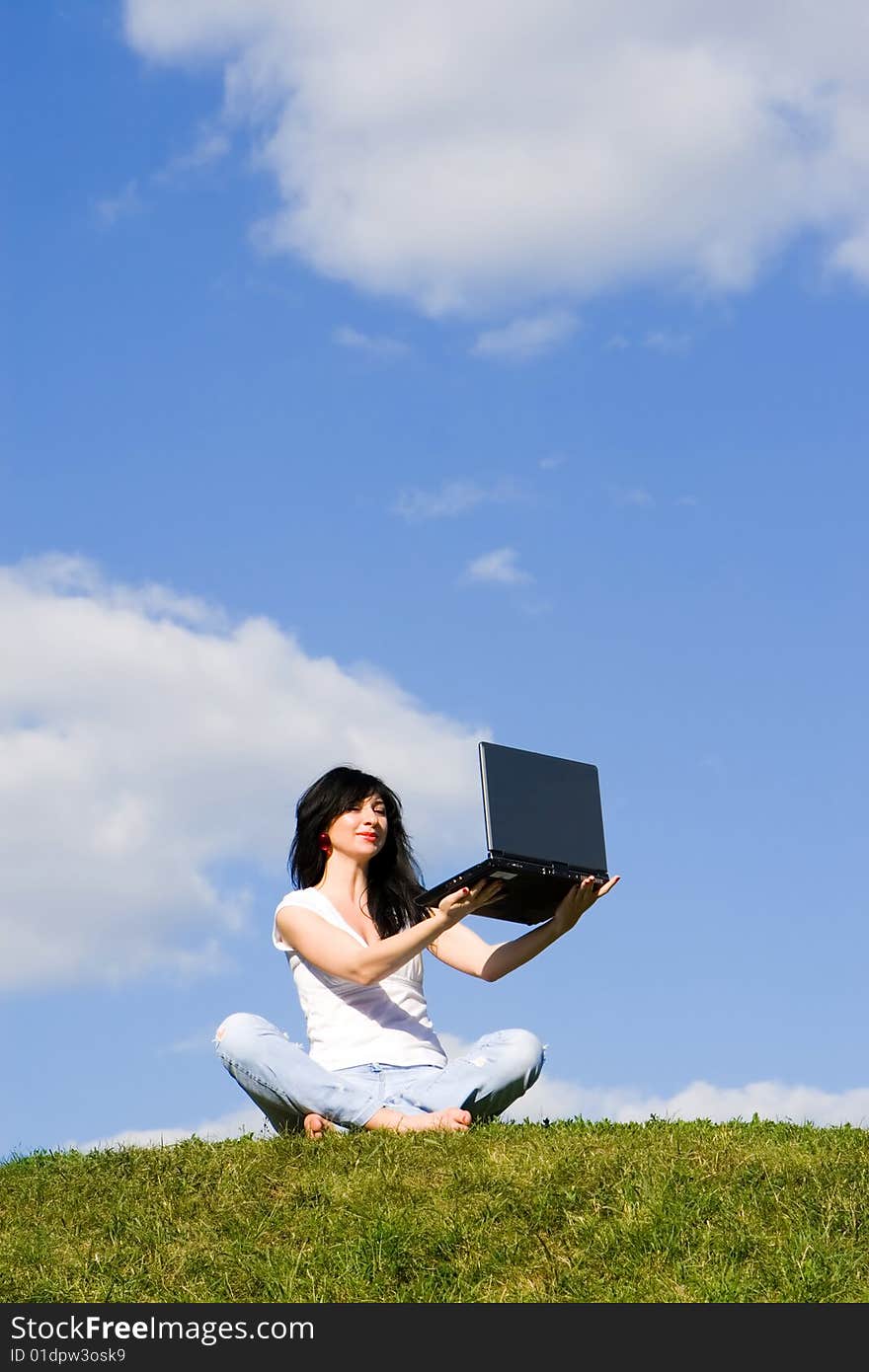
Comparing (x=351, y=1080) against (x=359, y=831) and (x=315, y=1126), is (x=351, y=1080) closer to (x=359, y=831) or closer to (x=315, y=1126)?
(x=315, y=1126)

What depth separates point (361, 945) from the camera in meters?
9.38

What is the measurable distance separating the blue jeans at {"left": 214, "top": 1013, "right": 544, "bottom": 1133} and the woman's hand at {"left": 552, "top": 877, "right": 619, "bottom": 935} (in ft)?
2.63

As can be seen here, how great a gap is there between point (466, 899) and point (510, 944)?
1.10m

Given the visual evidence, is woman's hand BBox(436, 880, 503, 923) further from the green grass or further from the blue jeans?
the green grass

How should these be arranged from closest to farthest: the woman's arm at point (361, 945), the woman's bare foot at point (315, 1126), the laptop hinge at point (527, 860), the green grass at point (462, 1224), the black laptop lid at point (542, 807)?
the green grass at point (462, 1224), the laptop hinge at point (527, 860), the black laptop lid at point (542, 807), the woman's arm at point (361, 945), the woman's bare foot at point (315, 1126)

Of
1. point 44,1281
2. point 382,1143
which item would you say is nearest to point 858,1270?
point 382,1143

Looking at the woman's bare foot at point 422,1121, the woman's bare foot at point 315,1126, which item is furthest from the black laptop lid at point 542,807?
the woman's bare foot at point 315,1126

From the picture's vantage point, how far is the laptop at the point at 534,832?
8.70m

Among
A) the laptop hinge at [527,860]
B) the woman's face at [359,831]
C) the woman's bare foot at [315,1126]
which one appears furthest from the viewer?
the woman's face at [359,831]

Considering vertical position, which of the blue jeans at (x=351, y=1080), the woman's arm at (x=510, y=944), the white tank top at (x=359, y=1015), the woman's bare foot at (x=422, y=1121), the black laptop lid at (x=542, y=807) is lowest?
the woman's bare foot at (x=422, y=1121)

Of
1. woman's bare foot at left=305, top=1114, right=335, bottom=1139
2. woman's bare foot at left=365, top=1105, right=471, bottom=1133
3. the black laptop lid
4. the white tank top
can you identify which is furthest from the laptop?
woman's bare foot at left=305, top=1114, right=335, bottom=1139

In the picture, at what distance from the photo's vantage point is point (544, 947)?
9.66 meters

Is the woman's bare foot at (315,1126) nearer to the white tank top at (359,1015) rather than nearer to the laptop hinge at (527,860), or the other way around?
the white tank top at (359,1015)
